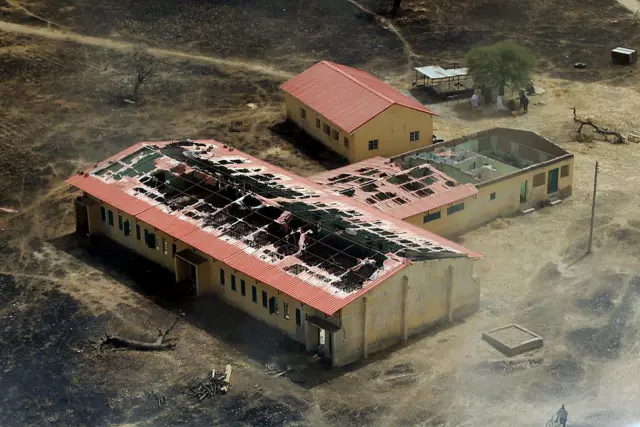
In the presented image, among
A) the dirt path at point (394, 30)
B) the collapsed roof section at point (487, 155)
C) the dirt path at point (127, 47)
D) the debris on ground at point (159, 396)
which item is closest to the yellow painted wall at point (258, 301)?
the debris on ground at point (159, 396)

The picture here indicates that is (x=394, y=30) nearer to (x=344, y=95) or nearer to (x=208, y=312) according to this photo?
(x=344, y=95)

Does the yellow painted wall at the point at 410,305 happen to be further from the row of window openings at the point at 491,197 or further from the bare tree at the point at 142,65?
the bare tree at the point at 142,65

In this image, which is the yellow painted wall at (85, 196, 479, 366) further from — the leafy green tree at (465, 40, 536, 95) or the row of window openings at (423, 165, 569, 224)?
the leafy green tree at (465, 40, 536, 95)

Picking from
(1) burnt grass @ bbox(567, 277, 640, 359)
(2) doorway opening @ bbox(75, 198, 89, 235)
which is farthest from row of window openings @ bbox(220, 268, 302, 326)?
(1) burnt grass @ bbox(567, 277, 640, 359)

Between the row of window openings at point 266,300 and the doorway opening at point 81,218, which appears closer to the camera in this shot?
the row of window openings at point 266,300

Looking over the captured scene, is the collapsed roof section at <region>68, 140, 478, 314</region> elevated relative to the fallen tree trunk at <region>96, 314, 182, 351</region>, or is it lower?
elevated

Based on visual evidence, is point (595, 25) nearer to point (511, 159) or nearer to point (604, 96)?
point (604, 96)
